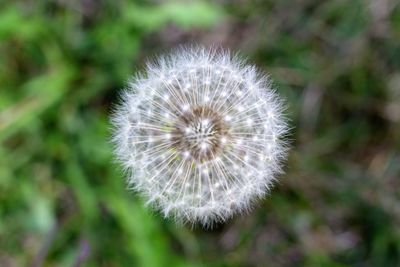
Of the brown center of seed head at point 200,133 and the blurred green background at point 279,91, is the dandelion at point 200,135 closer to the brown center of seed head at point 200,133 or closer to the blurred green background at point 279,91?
the brown center of seed head at point 200,133

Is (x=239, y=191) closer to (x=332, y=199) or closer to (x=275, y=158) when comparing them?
(x=275, y=158)

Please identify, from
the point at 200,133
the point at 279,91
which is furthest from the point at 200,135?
the point at 279,91

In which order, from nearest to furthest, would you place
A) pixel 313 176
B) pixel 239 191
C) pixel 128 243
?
pixel 239 191
pixel 128 243
pixel 313 176

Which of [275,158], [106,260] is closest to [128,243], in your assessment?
[106,260]

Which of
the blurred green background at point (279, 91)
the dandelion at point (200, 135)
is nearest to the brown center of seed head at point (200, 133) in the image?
the dandelion at point (200, 135)

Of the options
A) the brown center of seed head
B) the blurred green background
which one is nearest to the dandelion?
the brown center of seed head

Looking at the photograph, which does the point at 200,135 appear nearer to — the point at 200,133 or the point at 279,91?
the point at 200,133

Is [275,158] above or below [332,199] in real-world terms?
below
